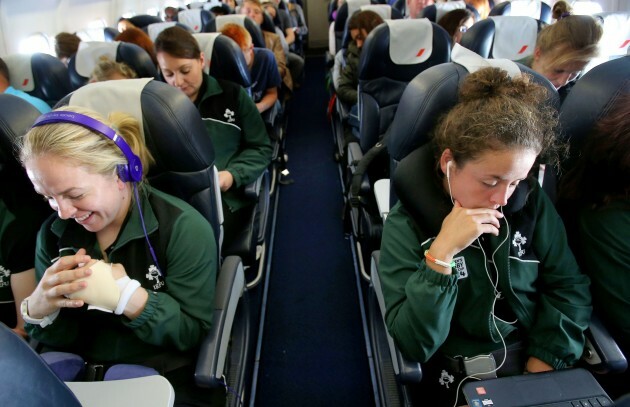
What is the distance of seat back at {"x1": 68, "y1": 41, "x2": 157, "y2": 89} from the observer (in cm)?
256

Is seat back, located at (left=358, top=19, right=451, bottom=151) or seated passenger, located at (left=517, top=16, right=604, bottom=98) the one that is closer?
seated passenger, located at (left=517, top=16, right=604, bottom=98)

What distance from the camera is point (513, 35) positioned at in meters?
3.08

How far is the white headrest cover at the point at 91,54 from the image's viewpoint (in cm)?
274

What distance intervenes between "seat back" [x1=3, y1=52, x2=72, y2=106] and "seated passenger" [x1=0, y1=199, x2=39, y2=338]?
2305 millimetres

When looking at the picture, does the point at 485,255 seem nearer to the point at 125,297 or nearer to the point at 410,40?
the point at 125,297

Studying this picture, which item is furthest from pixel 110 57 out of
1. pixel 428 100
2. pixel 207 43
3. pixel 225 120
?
pixel 428 100

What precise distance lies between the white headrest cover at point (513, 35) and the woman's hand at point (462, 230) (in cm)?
250

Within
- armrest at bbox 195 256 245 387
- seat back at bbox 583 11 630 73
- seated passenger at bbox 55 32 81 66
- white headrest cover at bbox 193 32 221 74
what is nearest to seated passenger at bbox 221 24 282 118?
white headrest cover at bbox 193 32 221 74

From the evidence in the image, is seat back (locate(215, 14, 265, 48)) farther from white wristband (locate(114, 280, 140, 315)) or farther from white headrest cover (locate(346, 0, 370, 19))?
white wristband (locate(114, 280, 140, 315))

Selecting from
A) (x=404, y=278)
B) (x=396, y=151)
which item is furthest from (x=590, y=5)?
(x=404, y=278)

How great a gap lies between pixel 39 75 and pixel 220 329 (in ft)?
10.7

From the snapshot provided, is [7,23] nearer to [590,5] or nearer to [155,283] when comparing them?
[155,283]

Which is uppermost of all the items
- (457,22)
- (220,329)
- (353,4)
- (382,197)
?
(353,4)

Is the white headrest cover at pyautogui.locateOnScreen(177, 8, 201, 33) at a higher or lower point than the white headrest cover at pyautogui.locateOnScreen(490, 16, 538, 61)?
higher
